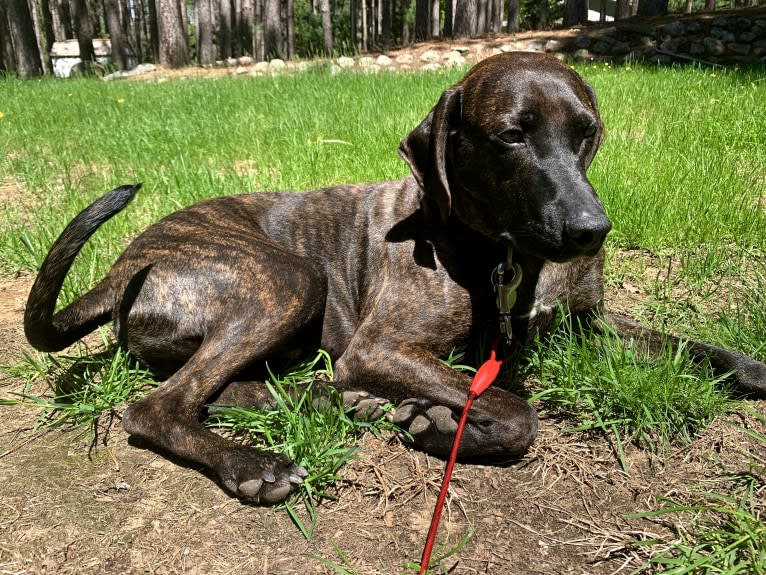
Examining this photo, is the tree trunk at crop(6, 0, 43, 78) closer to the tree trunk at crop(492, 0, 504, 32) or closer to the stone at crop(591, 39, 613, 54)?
the stone at crop(591, 39, 613, 54)

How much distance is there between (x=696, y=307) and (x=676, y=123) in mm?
3411

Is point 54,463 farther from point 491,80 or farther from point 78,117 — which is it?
point 78,117

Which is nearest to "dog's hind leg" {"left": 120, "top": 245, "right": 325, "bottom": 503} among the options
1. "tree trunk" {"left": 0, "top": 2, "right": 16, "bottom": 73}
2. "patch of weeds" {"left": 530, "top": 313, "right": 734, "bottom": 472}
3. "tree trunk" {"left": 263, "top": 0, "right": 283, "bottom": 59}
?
"patch of weeds" {"left": 530, "top": 313, "right": 734, "bottom": 472}

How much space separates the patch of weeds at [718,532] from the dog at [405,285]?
0.61 metres

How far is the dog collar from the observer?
112 inches

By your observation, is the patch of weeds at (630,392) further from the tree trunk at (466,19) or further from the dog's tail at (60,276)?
the tree trunk at (466,19)

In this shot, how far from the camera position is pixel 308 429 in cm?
269

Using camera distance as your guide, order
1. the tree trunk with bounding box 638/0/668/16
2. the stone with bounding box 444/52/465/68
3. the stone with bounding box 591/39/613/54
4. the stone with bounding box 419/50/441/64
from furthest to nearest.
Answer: the tree trunk with bounding box 638/0/668/16 → the stone with bounding box 419/50/441/64 → the stone with bounding box 444/52/465/68 → the stone with bounding box 591/39/613/54

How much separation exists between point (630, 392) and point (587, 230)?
778 millimetres

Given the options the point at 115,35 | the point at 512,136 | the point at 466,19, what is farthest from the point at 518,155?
the point at 115,35

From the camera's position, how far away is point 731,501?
7.42 feet

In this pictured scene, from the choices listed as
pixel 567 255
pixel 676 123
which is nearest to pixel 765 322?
pixel 567 255

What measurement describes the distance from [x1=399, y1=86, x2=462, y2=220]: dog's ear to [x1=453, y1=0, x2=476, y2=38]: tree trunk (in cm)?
1814

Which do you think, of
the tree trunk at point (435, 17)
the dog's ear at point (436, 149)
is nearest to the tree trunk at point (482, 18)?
the tree trunk at point (435, 17)
